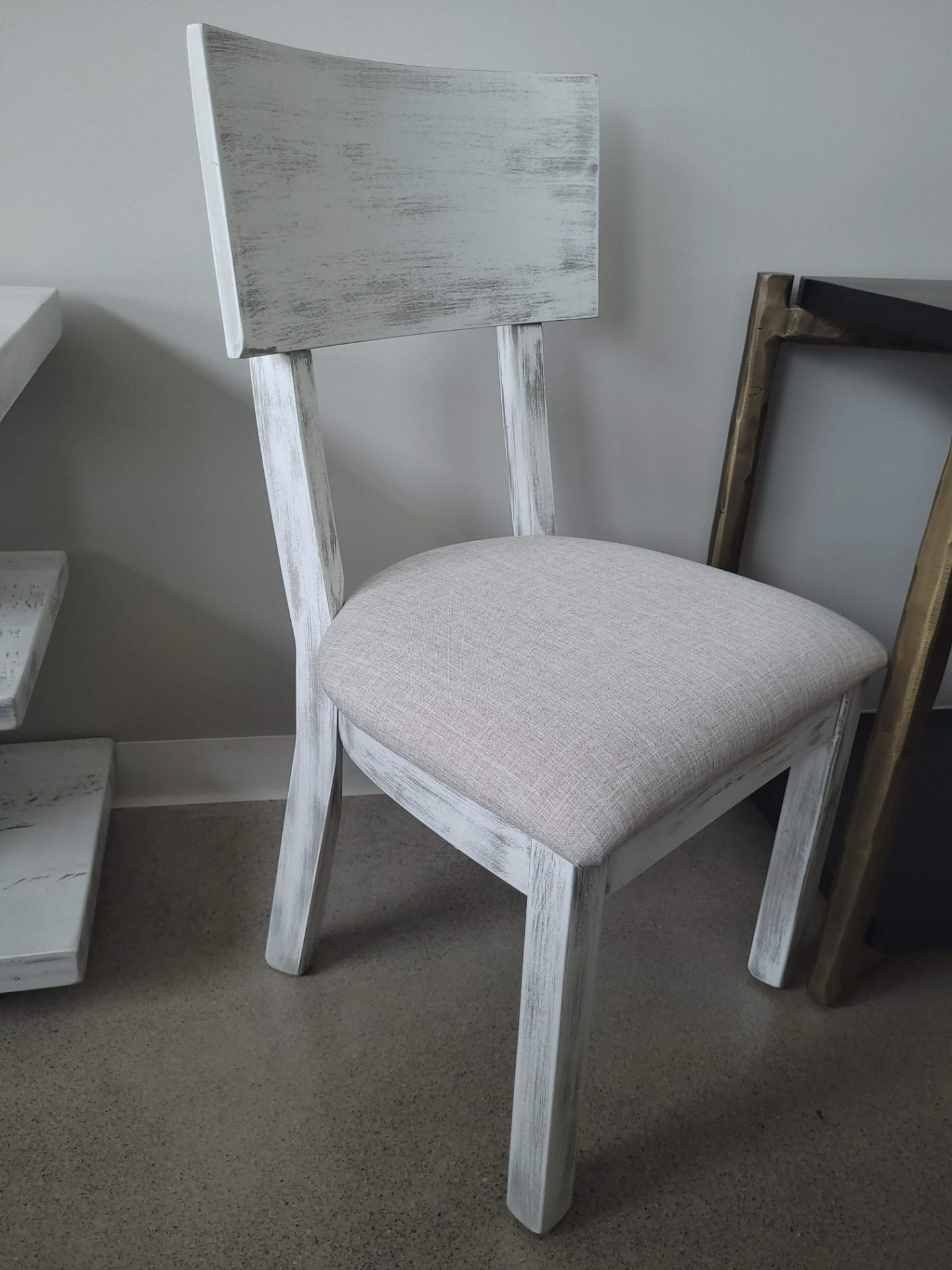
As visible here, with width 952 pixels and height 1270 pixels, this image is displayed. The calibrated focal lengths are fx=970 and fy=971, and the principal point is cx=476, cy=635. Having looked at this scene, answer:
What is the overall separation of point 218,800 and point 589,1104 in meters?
0.64

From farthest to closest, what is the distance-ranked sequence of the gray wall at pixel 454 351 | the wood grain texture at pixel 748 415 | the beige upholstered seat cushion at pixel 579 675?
the wood grain texture at pixel 748 415 → the gray wall at pixel 454 351 → the beige upholstered seat cushion at pixel 579 675

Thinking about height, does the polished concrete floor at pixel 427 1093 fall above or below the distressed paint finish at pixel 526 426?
below

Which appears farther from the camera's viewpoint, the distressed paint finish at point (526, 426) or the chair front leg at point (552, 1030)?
the distressed paint finish at point (526, 426)

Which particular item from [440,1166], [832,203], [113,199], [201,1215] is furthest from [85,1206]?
[832,203]

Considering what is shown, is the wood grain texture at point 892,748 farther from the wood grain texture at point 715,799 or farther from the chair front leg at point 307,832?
the chair front leg at point 307,832

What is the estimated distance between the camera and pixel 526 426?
3.31 ft

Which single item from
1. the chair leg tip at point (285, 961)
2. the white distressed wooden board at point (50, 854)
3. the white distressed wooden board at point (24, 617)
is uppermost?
the white distressed wooden board at point (24, 617)

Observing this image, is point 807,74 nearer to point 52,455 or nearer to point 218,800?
point 52,455

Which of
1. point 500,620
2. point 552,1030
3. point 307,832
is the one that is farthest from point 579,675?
point 307,832

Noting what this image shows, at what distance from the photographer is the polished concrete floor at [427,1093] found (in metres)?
0.77

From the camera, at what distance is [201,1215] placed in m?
0.77

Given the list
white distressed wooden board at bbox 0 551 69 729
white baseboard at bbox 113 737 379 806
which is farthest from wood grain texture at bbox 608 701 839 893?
white baseboard at bbox 113 737 379 806

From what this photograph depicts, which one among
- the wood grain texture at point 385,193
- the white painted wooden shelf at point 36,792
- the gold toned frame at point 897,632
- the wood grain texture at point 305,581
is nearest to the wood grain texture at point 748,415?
the gold toned frame at point 897,632

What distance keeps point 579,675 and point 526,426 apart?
1.33 ft
